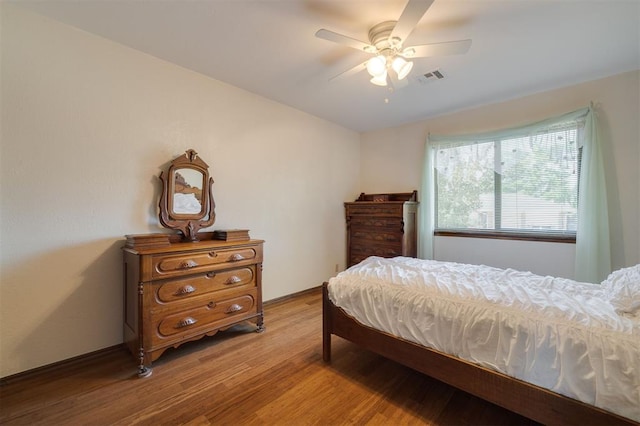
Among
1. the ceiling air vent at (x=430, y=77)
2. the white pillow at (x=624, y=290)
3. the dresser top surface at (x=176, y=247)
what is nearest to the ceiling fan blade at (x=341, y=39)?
the ceiling air vent at (x=430, y=77)

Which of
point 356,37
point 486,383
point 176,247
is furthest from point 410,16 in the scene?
point 176,247

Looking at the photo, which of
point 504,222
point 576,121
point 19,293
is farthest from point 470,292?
point 19,293

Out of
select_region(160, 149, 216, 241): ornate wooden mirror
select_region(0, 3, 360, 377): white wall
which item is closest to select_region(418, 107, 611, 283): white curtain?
select_region(0, 3, 360, 377): white wall

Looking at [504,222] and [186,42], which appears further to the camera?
[504,222]

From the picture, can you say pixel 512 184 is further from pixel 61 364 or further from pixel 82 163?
pixel 61 364

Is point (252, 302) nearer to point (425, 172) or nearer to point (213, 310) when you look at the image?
point (213, 310)

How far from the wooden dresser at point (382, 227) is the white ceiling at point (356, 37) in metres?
1.52

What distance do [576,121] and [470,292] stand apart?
2.63m

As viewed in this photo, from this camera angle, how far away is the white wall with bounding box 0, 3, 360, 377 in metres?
1.81

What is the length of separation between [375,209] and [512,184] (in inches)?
67.9

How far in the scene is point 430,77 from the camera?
2656mm

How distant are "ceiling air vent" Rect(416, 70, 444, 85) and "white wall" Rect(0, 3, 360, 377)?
198cm

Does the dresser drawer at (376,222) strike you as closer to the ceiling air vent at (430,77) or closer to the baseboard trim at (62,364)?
the ceiling air vent at (430,77)

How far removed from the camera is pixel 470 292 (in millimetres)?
1614
